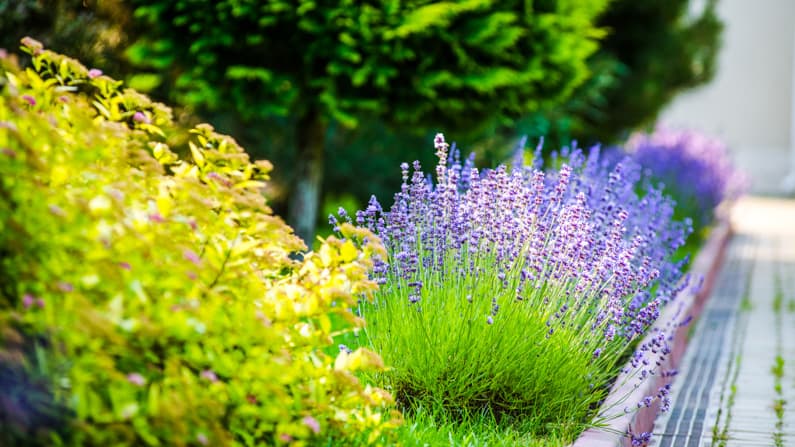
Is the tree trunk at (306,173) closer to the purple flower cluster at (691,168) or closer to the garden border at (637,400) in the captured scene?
the garden border at (637,400)

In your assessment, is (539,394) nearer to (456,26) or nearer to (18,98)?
(18,98)

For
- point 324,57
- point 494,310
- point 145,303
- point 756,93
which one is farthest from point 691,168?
point 756,93

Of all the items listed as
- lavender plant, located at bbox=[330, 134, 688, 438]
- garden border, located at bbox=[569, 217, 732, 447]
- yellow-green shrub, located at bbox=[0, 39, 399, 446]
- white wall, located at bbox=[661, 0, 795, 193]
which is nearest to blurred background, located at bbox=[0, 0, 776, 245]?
garden border, located at bbox=[569, 217, 732, 447]

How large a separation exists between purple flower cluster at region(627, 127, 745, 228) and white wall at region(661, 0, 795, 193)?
10060 millimetres

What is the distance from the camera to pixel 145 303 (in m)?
2.51

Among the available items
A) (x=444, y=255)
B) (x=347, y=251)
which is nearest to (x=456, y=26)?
(x=444, y=255)

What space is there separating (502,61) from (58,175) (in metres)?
4.87

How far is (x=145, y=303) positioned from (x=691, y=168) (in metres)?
9.40

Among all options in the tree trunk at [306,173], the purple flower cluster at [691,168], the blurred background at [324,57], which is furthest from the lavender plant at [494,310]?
the purple flower cluster at [691,168]

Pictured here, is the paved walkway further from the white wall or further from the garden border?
the white wall

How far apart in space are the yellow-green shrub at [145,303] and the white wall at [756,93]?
20.9m

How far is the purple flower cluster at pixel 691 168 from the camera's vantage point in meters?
10.0

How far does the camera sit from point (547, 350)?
3.86m

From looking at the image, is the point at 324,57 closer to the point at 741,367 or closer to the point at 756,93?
the point at 741,367
